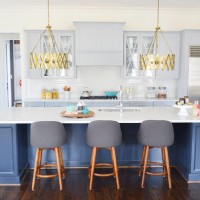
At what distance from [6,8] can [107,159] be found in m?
4.00

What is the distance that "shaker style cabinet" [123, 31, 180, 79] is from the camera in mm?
5328

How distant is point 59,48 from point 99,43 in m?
0.86

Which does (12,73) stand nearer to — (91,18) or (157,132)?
(91,18)

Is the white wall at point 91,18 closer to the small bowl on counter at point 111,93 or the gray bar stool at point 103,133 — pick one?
the small bowl on counter at point 111,93

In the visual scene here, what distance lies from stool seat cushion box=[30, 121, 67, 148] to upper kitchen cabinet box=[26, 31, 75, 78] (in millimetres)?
2585

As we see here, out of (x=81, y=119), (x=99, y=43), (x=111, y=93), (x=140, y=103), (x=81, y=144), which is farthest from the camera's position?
(x=111, y=93)

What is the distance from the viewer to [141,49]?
537 cm

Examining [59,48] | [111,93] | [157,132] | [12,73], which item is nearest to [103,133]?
[157,132]

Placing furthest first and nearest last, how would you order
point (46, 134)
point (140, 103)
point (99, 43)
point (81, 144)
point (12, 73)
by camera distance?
point (12, 73), point (140, 103), point (99, 43), point (81, 144), point (46, 134)

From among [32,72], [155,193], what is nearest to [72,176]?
[155,193]

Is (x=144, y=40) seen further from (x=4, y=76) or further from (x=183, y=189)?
(x=4, y=76)

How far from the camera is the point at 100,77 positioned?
19.0ft

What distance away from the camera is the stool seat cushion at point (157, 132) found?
3031mm

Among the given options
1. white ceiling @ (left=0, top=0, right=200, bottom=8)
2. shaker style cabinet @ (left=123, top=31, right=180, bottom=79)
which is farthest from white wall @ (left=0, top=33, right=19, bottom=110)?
shaker style cabinet @ (left=123, top=31, right=180, bottom=79)
